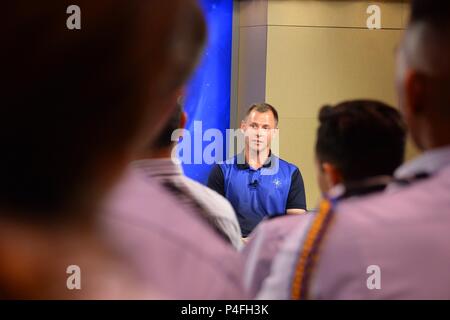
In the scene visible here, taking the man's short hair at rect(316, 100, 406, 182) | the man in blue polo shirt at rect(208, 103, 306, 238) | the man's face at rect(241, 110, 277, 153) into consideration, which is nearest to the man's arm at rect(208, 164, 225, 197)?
the man in blue polo shirt at rect(208, 103, 306, 238)

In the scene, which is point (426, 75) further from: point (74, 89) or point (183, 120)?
point (74, 89)

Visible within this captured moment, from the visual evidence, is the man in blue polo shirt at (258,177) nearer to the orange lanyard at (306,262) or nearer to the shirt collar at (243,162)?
the shirt collar at (243,162)

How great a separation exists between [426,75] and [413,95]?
58 millimetres

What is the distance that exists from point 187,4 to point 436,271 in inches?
35.2

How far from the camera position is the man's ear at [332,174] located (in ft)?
5.18

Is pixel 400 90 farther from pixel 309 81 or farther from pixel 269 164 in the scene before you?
pixel 269 164

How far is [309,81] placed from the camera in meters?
1.69

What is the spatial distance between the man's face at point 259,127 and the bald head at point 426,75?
347 millimetres

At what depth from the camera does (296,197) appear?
1.65 m

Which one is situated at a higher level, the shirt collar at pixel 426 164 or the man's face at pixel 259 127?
the man's face at pixel 259 127

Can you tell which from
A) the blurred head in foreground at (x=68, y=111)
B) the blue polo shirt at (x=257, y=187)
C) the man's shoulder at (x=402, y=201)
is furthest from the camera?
the blue polo shirt at (x=257, y=187)

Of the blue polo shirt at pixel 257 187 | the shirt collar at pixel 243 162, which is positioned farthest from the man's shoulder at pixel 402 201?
the shirt collar at pixel 243 162
